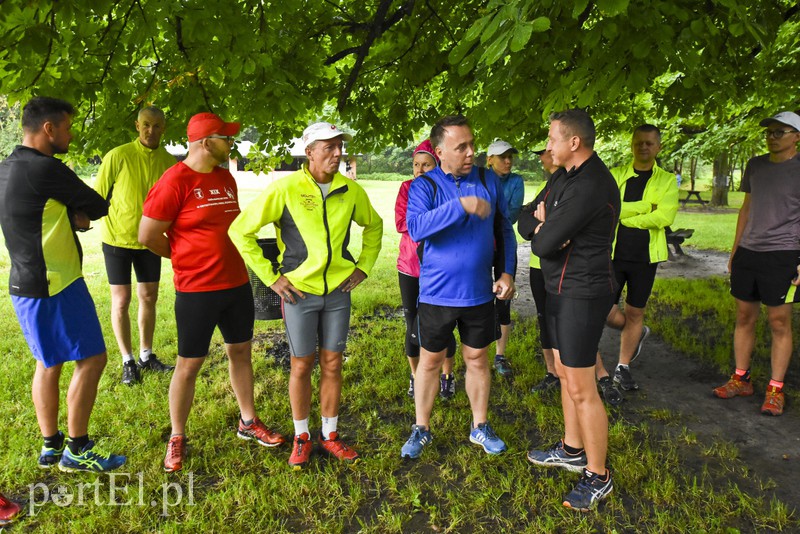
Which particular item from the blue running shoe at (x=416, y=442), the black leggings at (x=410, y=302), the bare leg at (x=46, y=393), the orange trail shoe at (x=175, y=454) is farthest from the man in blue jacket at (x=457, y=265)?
the bare leg at (x=46, y=393)

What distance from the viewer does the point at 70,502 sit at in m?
3.03

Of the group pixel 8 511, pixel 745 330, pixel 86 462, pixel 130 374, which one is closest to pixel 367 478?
pixel 86 462

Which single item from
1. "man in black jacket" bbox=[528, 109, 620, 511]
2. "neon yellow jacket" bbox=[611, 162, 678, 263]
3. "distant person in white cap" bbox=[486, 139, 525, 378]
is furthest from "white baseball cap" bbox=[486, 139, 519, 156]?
"man in black jacket" bbox=[528, 109, 620, 511]

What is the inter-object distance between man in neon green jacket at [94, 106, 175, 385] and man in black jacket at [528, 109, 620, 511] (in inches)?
135

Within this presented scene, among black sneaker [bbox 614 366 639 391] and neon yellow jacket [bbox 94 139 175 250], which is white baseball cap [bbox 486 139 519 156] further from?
neon yellow jacket [bbox 94 139 175 250]

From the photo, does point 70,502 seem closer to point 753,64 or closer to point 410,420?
point 410,420

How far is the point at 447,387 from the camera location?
14.6ft

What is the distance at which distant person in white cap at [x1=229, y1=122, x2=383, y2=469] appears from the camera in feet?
10.6

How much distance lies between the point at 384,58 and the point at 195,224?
161 inches

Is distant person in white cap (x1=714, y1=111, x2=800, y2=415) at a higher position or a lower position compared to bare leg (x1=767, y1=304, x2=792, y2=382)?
higher

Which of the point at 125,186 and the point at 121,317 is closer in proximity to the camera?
the point at 125,186

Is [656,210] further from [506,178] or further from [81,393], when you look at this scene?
[81,393]

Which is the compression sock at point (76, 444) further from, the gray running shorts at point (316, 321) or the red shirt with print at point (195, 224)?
the gray running shorts at point (316, 321)

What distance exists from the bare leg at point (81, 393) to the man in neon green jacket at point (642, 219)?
12.6ft
